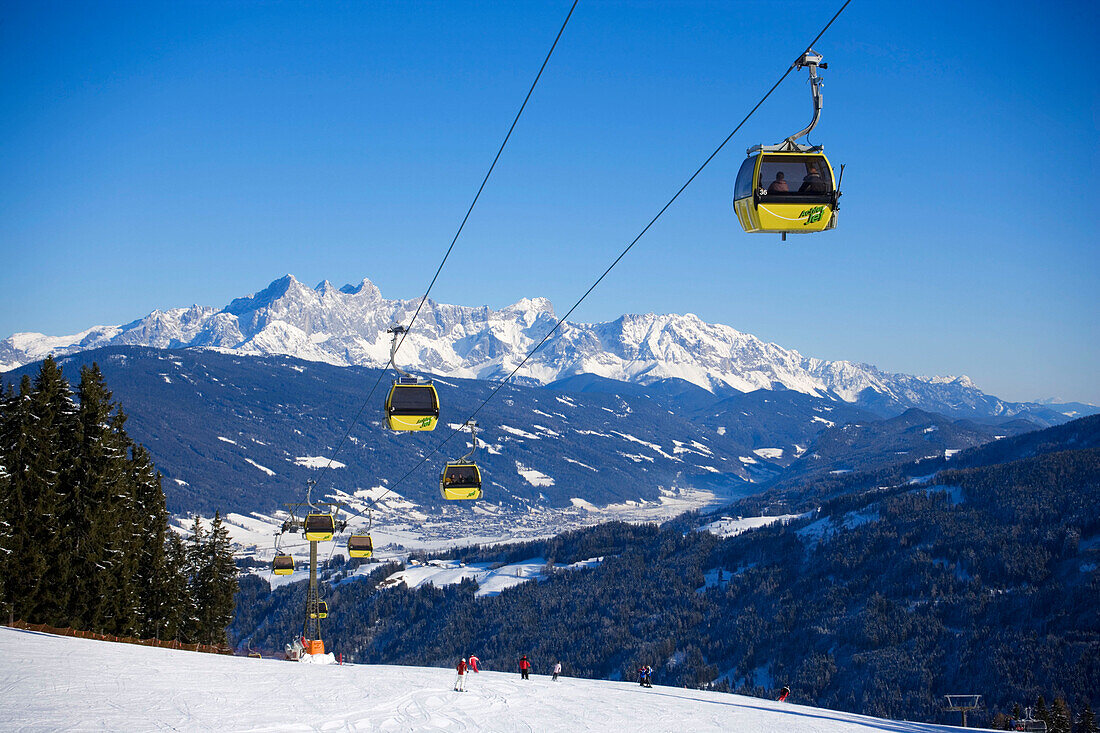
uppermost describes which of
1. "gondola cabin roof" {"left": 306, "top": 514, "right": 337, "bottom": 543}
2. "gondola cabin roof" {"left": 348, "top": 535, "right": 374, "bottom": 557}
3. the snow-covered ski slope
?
"gondola cabin roof" {"left": 306, "top": 514, "right": 337, "bottom": 543}

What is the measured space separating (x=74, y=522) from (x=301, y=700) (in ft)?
73.3

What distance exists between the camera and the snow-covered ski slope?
2631 cm

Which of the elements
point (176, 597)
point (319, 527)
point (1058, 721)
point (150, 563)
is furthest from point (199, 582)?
point (1058, 721)

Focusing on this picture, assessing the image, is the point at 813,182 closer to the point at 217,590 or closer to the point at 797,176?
the point at 797,176

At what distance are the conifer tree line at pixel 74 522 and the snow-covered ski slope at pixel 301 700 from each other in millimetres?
6614

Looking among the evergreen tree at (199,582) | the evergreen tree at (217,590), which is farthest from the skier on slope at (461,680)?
the evergreen tree at (217,590)

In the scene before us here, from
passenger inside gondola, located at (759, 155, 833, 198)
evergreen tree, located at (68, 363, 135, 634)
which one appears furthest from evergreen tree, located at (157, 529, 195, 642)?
passenger inside gondola, located at (759, 155, 833, 198)

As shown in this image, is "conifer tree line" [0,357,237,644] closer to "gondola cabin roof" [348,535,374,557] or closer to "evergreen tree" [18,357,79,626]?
"evergreen tree" [18,357,79,626]

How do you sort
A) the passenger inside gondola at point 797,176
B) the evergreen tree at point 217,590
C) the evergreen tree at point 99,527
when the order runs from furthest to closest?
the evergreen tree at point 217,590 → the evergreen tree at point 99,527 → the passenger inside gondola at point 797,176

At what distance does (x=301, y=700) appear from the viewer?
31.9 metres

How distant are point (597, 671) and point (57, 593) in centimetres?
16149

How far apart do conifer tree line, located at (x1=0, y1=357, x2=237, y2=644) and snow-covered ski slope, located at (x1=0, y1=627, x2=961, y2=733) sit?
21.7ft

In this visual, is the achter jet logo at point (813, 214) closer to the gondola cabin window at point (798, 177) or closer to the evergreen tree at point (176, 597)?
the gondola cabin window at point (798, 177)

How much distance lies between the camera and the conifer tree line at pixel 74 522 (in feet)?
146
